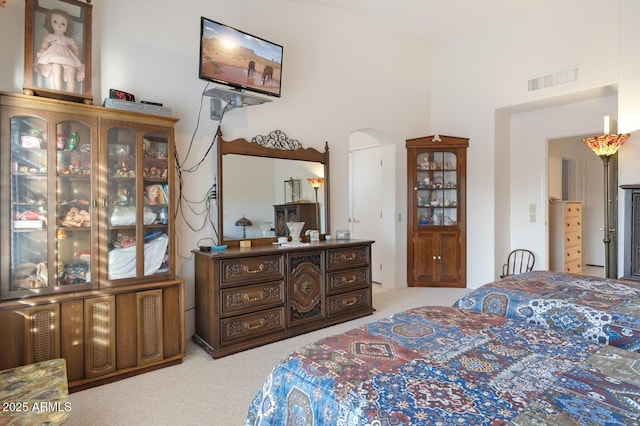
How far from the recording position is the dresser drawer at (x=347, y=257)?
3.71 metres

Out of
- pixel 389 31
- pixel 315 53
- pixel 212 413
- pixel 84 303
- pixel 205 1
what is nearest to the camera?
pixel 212 413

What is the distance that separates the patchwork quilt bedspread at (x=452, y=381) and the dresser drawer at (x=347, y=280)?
2070 mm

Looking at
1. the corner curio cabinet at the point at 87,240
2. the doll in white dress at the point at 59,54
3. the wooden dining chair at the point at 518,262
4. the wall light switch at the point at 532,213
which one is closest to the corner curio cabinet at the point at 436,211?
the wooden dining chair at the point at 518,262

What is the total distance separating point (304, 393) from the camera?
Answer: 118 cm

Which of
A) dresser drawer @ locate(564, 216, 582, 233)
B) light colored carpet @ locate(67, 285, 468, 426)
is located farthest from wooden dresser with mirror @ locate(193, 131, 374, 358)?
dresser drawer @ locate(564, 216, 582, 233)

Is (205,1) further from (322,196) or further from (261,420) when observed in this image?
(261,420)

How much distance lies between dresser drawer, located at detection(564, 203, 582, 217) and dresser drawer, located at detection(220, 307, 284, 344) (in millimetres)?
5148

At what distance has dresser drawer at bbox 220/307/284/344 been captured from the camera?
298 cm

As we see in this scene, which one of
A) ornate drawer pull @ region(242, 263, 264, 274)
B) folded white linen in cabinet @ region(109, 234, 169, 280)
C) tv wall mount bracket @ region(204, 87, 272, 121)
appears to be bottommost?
ornate drawer pull @ region(242, 263, 264, 274)

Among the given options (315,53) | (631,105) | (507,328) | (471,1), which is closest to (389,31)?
(471,1)

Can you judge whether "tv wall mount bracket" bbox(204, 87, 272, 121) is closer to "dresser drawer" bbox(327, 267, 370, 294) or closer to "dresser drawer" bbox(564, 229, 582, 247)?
"dresser drawer" bbox(327, 267, 370, 294)

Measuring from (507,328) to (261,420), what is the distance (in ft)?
3.93

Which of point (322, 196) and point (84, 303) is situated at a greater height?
point (322, 196)

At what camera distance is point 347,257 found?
3850 mm
